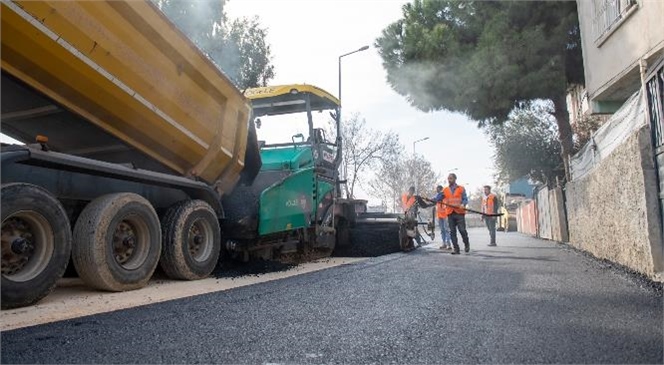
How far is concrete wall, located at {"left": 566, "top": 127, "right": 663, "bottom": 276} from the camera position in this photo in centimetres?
439

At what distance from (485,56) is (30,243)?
14.0m

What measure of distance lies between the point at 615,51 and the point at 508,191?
2491cm

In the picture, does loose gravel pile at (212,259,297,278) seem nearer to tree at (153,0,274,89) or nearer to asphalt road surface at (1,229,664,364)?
asphalt road surface at (1,229,664,364)

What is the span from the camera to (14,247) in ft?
11.7

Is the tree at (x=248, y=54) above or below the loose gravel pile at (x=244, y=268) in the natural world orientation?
above

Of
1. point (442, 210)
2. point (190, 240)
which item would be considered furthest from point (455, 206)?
point (190, 240)

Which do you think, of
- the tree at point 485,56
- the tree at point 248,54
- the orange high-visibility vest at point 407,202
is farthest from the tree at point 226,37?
the orange high-visibility vest at point 407,202

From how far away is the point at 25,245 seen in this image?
12.0ft

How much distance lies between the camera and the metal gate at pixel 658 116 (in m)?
4.27

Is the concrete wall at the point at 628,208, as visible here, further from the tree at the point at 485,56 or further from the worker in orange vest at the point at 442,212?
the tree at the point at 485,56

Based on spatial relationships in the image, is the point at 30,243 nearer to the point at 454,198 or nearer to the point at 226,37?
the point at 454,198

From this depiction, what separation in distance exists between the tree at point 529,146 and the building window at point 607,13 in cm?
1355

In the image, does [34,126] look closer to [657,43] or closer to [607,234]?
[607,234]

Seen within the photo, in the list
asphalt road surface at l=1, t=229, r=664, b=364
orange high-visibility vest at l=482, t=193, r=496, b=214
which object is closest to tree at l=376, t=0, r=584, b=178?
orange high-visibility vest at l=482, t=193, r=496, b=214
